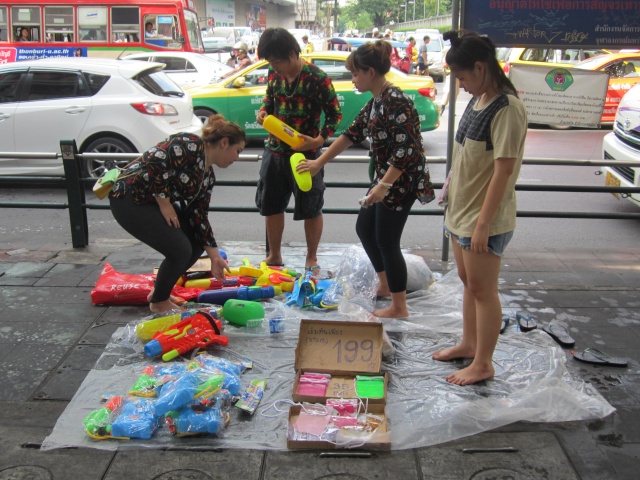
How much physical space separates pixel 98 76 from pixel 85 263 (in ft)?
14.1

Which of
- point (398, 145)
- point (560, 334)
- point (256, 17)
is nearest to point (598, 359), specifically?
point (560, 334)

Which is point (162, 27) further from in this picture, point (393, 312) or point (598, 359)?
point (598, 359)

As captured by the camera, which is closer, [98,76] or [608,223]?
[608,223]

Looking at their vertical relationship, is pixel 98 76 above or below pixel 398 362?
above

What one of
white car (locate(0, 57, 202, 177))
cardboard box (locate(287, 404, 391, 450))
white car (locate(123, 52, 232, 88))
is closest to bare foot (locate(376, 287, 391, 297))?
cardboard box (locate(287, 404, 391, 450))

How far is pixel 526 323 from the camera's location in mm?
4203

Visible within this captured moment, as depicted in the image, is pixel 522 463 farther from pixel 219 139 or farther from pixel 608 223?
pixel 608 223

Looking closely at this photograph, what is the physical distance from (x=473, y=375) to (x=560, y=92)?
2.67 m

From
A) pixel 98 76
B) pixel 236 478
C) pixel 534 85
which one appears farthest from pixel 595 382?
pixel 98 76

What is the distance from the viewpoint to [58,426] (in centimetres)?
310

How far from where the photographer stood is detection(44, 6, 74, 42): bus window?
1673 centimetres

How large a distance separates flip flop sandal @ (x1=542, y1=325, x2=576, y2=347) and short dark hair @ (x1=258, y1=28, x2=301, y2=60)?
253cm

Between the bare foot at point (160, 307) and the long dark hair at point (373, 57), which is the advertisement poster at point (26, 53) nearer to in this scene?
the bare foot at point (160, 307)

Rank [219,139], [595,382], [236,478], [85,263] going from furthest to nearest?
[85,263] < [219,139] < [595,382] < [236,478]
